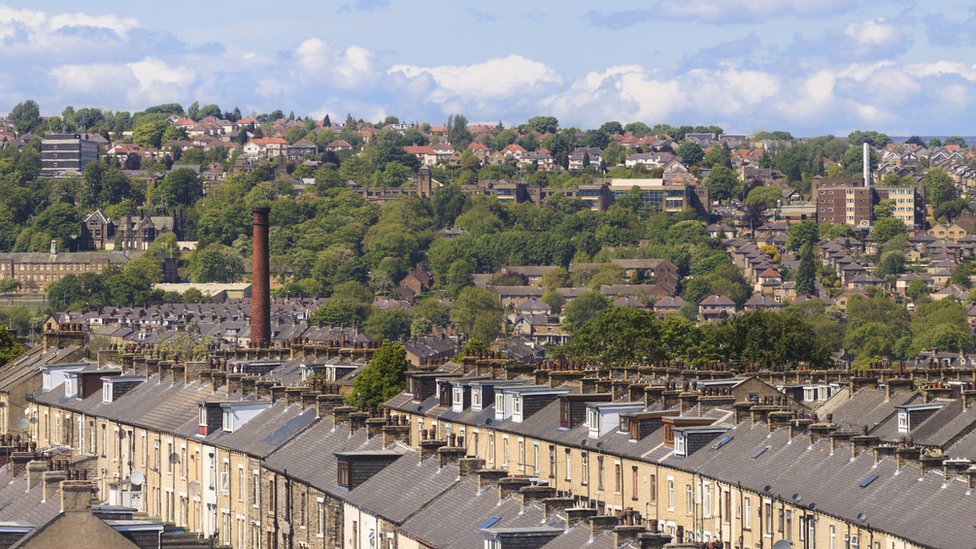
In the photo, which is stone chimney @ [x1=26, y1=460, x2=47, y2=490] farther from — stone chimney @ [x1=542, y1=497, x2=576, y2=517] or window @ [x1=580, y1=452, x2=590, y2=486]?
window @ [x1=580, y1=452, x2=590, y2=486]

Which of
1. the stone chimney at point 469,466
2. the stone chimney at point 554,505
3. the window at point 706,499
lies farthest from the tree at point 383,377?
the stone chimney at point 554,505

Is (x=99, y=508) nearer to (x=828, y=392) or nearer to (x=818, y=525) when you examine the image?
(x=818, y=525)

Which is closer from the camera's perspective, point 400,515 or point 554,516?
point 554,516

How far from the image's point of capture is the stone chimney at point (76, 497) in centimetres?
3209

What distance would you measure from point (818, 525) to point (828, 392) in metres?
24.4

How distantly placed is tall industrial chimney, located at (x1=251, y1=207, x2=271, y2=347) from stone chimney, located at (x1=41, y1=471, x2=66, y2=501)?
102m

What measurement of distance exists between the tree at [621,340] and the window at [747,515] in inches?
2288

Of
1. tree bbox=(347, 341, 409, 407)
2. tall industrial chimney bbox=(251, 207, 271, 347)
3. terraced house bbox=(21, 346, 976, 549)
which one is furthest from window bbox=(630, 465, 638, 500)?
tall industrial chimney bbox=(251, 207, 271, 347)

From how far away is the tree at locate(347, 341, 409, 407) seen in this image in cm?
7133

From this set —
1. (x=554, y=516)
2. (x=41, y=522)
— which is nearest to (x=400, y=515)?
(x=554, y=516)

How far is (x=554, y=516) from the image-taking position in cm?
3541

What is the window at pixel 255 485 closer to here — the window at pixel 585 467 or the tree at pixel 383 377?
the window at pixel 585 467

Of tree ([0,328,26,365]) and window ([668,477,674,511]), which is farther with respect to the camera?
tree ([0,328,26,365])

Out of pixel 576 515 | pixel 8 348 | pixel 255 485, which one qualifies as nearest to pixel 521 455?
pixel 255 485
